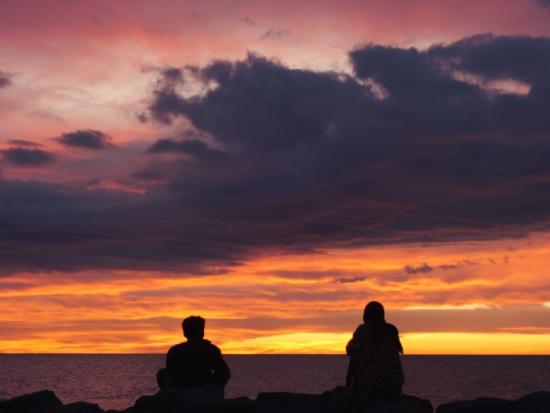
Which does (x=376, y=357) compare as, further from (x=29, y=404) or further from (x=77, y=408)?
(x=29, y=404)

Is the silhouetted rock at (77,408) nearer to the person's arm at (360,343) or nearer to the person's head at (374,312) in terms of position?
the person's arm at (360,343)

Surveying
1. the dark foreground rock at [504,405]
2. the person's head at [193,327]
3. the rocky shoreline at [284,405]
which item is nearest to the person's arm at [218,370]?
the person's head at [193,327]

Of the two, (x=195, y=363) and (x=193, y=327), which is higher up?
(x=193, y=327)

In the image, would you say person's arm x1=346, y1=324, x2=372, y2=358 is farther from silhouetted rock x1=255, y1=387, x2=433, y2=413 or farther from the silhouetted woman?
silhouetted rock x1=255, y1=387, x2=433, y2=413

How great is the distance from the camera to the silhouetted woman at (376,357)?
12812 millimetres

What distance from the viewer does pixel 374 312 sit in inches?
503

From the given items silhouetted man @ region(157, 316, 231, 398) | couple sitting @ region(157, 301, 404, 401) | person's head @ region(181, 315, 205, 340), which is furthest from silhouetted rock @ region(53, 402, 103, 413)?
person's head @ region(181, 315, 205, 340)

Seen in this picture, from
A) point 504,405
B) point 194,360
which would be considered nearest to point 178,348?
point 194,360

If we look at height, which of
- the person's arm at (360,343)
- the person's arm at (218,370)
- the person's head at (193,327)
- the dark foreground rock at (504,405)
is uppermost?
the person's head at (193,327)

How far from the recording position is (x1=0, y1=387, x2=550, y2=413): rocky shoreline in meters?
12.0

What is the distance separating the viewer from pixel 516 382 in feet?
427

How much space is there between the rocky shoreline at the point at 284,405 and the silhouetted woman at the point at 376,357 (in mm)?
205

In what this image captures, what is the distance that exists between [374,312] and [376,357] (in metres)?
0.67

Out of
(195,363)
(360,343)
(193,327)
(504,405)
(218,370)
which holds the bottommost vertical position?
(504,405)
